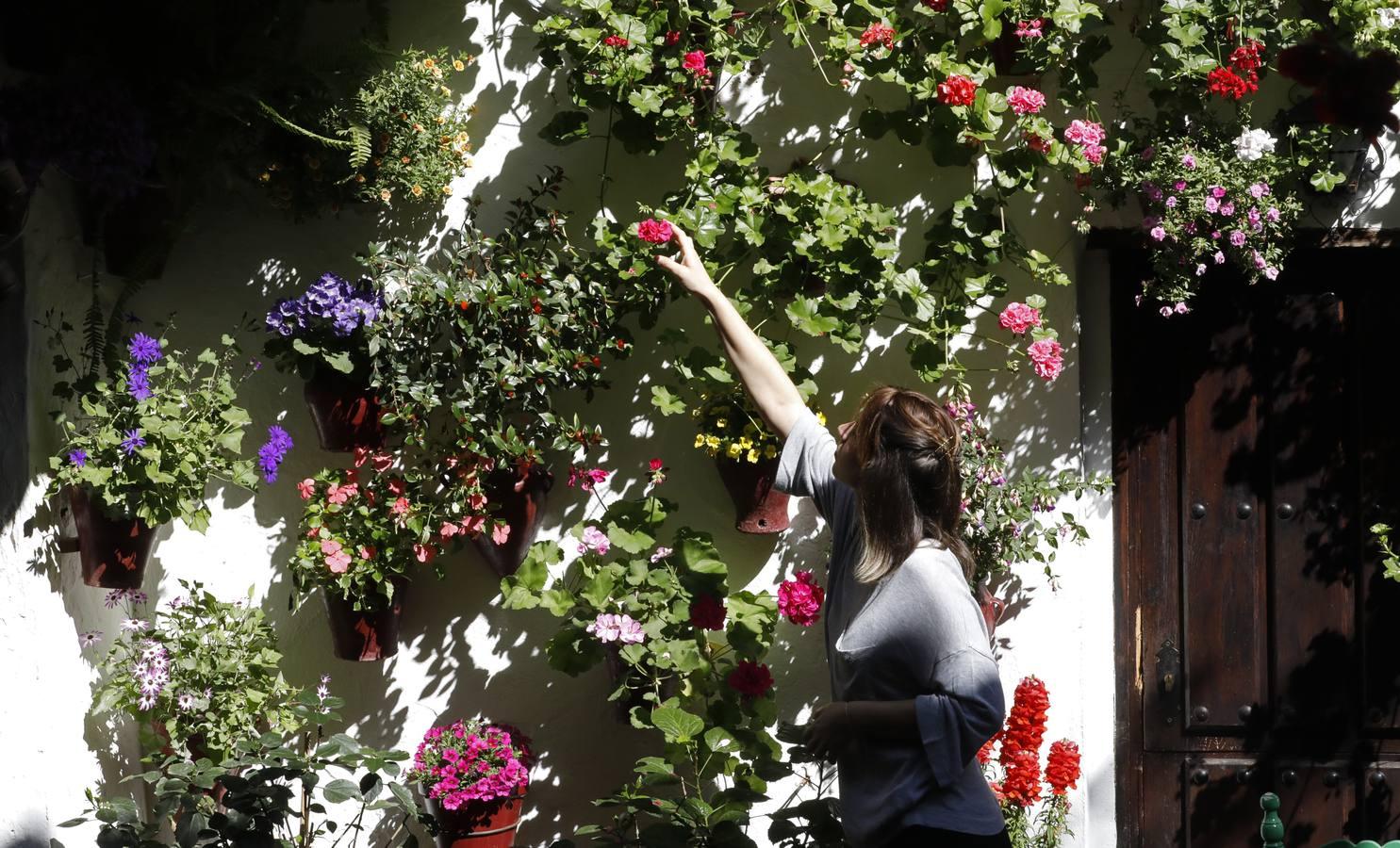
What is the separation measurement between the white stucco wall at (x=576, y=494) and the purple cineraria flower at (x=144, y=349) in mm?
370

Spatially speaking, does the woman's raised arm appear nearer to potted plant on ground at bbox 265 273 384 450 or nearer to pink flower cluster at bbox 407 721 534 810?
potted plant on ground at bbox 265 273 384 450

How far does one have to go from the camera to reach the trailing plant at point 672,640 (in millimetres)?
3131

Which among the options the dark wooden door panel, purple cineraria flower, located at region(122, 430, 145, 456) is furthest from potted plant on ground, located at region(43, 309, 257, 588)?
the dark wooden door panel

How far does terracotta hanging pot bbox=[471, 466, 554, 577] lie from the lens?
10.8 ft

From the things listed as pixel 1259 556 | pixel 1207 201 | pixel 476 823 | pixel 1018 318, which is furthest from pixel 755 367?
pixel 1259 556

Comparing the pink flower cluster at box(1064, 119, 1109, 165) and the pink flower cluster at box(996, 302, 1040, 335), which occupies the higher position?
the pink flower cluster at box(1064, 119, 1109, 165)

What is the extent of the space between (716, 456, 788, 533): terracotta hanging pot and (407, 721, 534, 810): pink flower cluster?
0.87m

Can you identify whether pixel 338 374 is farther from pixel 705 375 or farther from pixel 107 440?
pixel 705 375

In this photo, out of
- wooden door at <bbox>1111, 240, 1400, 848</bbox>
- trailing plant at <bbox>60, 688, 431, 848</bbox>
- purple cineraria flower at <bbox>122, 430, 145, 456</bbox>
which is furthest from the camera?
wooden door at <bbox>1111, 240, 1400, 848</bbox>

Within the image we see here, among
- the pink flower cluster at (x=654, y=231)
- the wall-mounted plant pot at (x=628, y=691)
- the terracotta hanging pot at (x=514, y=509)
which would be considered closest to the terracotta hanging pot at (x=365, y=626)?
the terracotta hanging pot at (x=514, y=509)

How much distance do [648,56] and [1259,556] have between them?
2163mm

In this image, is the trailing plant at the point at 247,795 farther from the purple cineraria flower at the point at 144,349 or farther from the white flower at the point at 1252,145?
the white flower at the point at 1252,145

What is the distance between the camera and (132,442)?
299 cm

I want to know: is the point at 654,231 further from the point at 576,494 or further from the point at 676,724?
the point at 676,724
